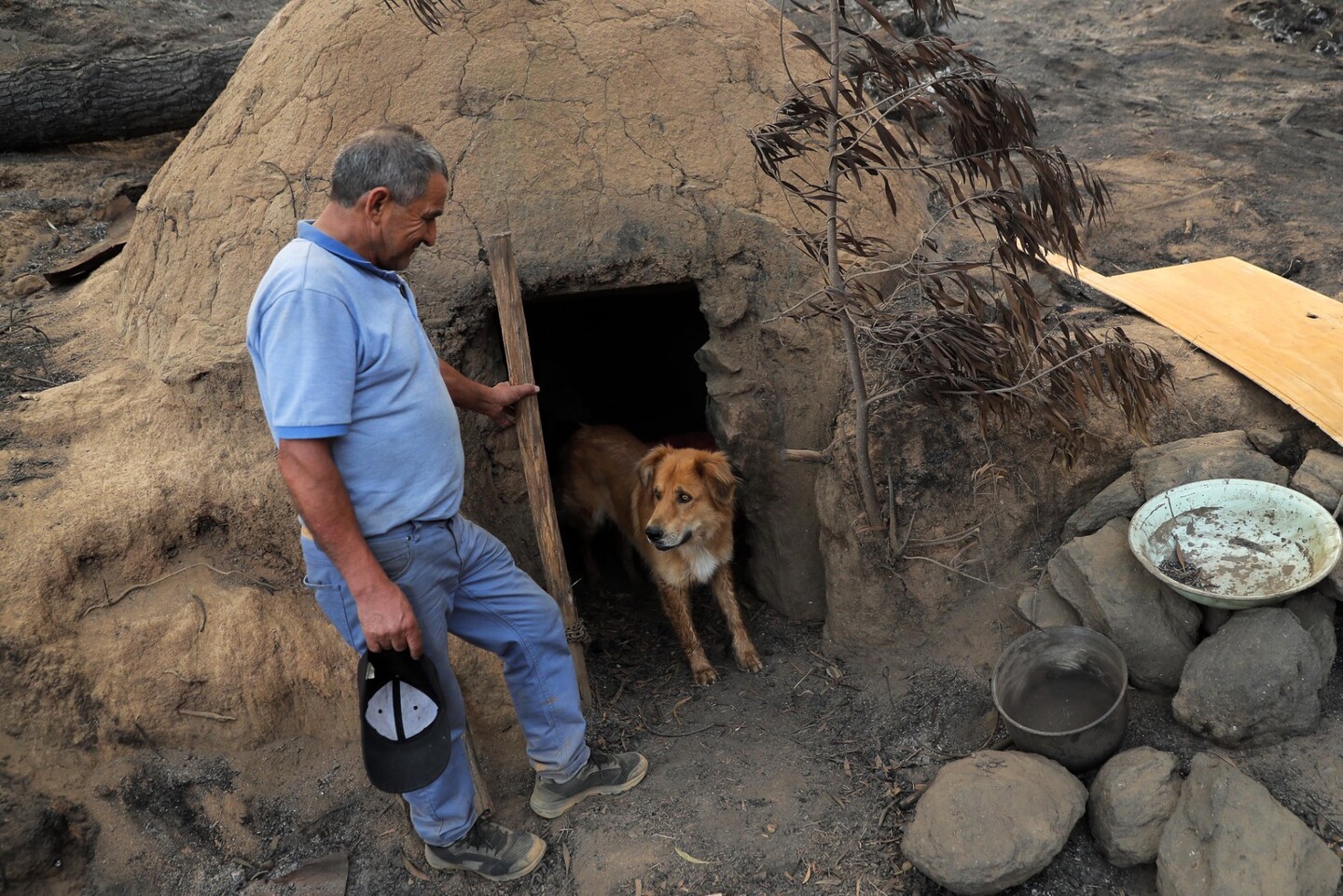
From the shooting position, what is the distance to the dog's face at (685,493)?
513cm

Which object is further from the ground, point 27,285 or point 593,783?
point 27,285

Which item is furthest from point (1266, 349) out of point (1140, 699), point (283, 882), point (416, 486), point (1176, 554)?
point (283, 882)

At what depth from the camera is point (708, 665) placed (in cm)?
542

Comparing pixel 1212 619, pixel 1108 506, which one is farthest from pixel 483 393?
pixel 1212 619

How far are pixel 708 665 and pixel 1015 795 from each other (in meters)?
2.19

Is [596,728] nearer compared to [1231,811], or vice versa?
[1231,811]

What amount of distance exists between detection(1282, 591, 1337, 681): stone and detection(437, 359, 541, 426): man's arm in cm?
328

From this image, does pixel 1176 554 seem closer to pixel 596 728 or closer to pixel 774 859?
pixel 774 859

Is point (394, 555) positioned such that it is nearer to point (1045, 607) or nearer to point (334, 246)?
point (334, 246)

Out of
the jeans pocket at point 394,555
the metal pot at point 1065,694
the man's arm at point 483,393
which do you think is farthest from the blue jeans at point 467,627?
the metal pot at point 1065,694

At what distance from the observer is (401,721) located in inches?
131

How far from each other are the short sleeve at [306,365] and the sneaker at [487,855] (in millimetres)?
1957

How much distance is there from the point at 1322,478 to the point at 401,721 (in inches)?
154

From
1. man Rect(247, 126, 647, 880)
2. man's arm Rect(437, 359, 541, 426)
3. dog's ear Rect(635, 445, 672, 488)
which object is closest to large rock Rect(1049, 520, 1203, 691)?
dog's ear Rect(635, 445, 672, 488)
